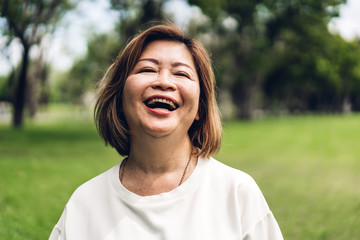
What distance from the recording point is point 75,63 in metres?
55.0

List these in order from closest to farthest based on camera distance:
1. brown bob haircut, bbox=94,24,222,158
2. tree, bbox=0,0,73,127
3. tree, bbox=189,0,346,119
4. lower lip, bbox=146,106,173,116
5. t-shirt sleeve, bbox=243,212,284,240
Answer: t-shirt sleeve, bbox=243,212,284,240 → lower lip, bbox=146,106,173,116 → brown bob haircut, bbox=94,24,222,158 → tree, bbox=0,0,73,127 → tree, bbox=189,0,346,119

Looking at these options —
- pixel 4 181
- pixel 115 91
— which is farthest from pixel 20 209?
pixel 115 91

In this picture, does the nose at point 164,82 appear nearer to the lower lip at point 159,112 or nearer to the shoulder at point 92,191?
the lower lip at point 159,112

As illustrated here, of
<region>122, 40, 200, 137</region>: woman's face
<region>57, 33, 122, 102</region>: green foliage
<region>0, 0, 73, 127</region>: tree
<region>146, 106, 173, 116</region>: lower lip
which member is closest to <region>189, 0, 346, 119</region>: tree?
<region>57, 33, 122, 102</region>: green foliage

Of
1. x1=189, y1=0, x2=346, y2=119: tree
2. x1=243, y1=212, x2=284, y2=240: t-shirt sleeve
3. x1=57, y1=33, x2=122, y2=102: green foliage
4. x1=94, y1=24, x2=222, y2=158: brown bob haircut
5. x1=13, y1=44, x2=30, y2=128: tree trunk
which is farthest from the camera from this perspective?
x1=57, y1=33, x2=122, y2=102: green foliage

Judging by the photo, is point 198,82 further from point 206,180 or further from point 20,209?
point 20,209

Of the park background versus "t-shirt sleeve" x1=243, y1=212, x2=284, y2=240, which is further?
the park background

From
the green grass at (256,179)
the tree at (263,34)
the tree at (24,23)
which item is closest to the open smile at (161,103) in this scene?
the green grass at (256,179)

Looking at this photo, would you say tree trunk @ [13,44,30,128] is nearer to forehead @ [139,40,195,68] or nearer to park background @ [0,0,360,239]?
park background @ [0,0,360,239]

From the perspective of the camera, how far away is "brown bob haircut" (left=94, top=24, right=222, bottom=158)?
1.94m

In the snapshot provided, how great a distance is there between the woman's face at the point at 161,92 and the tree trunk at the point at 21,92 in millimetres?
19802

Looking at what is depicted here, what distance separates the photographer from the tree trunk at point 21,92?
20672 mm

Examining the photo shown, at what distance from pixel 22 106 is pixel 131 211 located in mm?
22764

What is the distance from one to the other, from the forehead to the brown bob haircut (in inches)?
0.8
